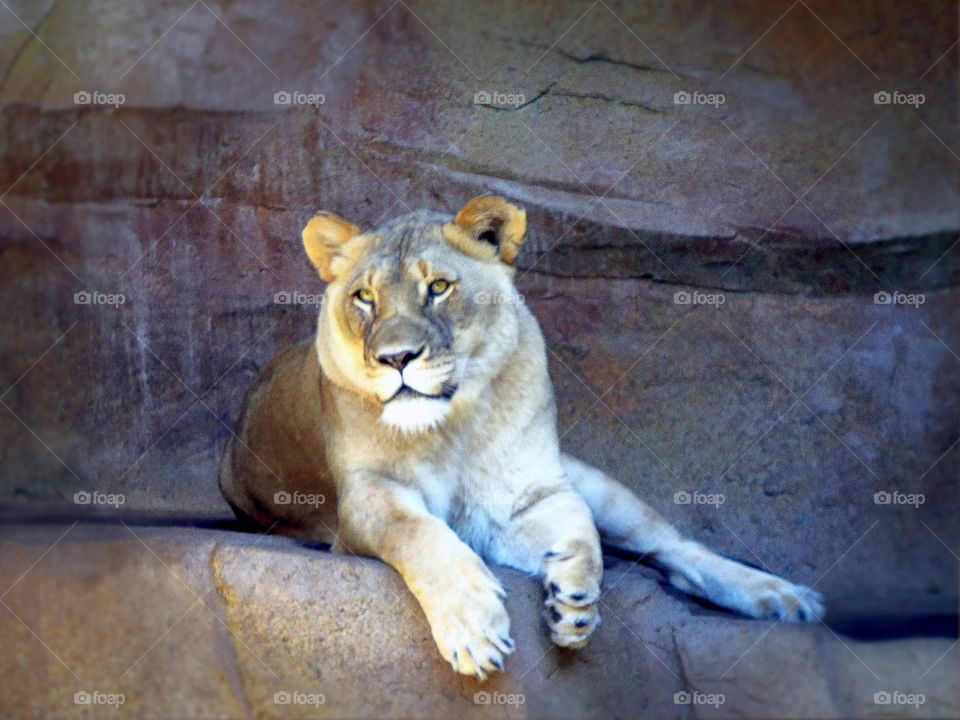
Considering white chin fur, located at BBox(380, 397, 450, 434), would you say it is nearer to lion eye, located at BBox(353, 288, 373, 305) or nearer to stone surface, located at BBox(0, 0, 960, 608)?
lion eye, located at BBox(353, 288, 373, 305)

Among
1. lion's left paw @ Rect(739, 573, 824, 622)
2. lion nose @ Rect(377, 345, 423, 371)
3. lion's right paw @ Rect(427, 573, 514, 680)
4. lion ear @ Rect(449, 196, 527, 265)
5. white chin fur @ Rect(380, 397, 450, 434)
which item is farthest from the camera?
lion ear @ Rect(449, 196, 527, 265)

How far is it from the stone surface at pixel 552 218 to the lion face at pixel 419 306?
1.36m

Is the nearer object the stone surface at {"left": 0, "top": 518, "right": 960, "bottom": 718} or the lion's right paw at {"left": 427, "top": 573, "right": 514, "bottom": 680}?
the lion's right paw at {"left": 427, "top": 573, "right": 514, "bottom": 680}

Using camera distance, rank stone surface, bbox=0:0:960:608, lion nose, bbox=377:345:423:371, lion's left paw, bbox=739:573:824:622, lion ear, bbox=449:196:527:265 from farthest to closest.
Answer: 1. stone surface, bbox=0:0:960:608
2. lion ear, bbox=449:196:527:265
3. lion's left paw, bbox=739:573:824:622
4. lion nose, bbox=377:345:423:371

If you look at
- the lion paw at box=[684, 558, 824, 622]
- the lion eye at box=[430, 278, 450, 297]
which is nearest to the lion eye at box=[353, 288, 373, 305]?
the lion eye at box=[430, 278, 450, 297]

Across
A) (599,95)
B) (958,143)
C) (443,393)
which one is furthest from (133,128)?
(958,143)

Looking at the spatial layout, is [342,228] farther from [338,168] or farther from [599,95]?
[599,95]

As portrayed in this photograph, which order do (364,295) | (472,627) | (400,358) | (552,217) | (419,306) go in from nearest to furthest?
(472,627) → (400,358) → (419,306) → (364,295) → (552,217)

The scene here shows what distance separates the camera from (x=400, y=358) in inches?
151

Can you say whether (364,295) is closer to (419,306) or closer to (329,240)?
(419,306)

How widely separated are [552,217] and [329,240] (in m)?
1.50

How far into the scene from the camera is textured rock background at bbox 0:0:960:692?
17.9ft

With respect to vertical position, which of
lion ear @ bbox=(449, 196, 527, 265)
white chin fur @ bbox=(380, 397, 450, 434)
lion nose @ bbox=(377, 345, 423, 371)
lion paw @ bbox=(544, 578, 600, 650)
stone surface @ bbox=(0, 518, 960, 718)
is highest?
lion ear @ bbox=(449, 196, 527, 265)

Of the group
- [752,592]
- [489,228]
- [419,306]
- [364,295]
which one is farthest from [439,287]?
[752,592]
